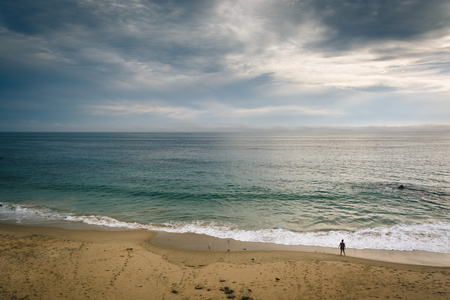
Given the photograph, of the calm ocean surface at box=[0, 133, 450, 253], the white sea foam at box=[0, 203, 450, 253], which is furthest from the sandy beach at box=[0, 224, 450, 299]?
the calm ocean surface at box=[0, 133, 450, 253]

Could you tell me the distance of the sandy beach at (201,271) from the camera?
12156mm

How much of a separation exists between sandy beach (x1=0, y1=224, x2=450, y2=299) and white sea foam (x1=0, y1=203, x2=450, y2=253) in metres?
1.46

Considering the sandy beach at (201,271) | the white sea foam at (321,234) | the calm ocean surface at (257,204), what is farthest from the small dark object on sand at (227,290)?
the calm ocean surface at (257,204)

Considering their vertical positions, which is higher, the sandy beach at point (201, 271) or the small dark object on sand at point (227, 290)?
the small dark object on sand at point (227, 290)

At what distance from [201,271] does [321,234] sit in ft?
40.6

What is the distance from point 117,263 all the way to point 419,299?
18353mm

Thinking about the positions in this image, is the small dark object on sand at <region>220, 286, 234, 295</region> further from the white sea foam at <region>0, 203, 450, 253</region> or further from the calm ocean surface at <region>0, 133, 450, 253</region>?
the calm ocean surface at <region>0, 133, 450, 253</region>

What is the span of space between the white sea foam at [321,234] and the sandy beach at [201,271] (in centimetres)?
146

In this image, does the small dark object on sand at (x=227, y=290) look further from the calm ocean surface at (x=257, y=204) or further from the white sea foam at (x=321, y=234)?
the calm ocean surface at (x=257, y=204)

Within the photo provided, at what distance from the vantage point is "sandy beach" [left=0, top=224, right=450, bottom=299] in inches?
479

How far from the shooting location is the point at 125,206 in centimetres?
2866

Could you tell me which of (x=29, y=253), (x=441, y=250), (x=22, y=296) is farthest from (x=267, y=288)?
(x=29, y=253)

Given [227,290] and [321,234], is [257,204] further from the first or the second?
[227,290]

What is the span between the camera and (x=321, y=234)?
20.6 meters
